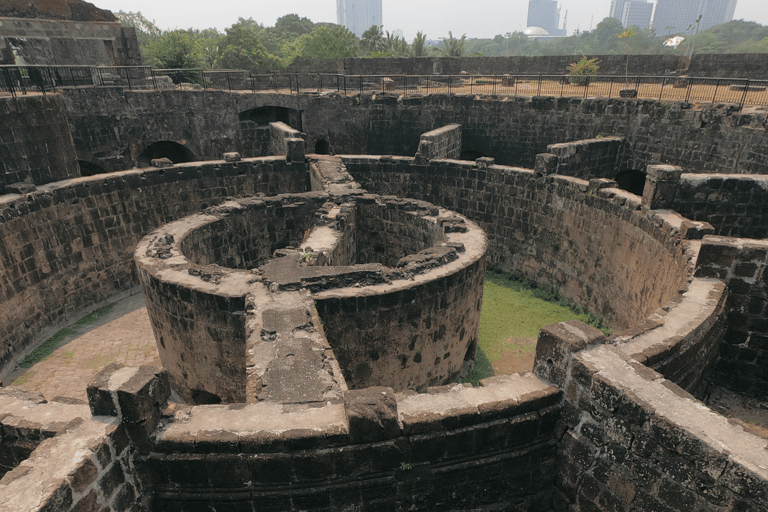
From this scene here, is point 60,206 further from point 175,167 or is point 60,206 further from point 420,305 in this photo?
point 420,305

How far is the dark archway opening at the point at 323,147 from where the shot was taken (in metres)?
21.9

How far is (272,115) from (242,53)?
1049 inches

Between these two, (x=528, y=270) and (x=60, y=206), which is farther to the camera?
(x=528, y=270)

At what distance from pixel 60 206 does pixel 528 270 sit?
533 inches

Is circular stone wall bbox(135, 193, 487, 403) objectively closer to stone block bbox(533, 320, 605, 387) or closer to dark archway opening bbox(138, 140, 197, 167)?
stone block bbox(533, 320, 605, 387)

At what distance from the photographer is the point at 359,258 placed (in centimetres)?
1335

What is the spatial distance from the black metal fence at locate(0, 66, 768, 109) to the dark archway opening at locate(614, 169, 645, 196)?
9.44ft

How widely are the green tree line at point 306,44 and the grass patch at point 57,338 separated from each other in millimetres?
24664

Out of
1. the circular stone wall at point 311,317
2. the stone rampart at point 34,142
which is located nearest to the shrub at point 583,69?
the circular stone wall at point 311,317

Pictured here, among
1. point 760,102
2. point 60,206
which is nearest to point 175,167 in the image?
point 60,206

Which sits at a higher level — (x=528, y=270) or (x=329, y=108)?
(x=329, y=108)

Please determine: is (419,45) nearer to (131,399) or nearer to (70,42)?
→ (70,42)

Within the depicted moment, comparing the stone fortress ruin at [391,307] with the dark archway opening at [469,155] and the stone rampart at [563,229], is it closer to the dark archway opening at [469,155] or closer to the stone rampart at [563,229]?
the stone rampart at [563,229]

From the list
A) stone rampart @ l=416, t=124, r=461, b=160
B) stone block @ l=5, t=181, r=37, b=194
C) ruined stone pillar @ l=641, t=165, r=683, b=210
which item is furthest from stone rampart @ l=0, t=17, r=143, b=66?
ruined stone pillar @ l=641, t=165, r=683, b=210
